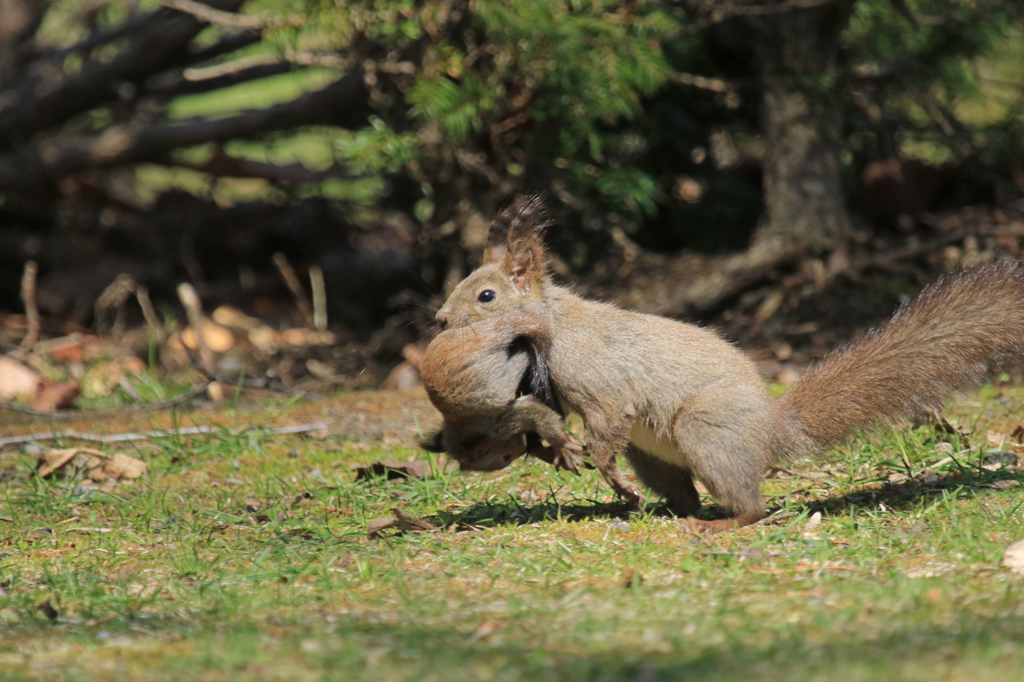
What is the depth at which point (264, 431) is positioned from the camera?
16.9 feet

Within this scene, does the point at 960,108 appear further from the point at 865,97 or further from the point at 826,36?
the point at 826,36

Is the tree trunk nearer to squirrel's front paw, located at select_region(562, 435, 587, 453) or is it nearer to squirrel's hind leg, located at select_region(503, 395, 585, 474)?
squirrel's front paw, located at select_region(562, 435, 587, 453)

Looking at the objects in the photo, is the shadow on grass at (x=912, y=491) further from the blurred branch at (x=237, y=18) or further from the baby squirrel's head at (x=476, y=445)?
the blurred branch at (x=237, y=18)

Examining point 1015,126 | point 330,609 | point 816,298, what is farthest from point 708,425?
point 1015,126

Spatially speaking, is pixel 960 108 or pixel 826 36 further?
pixel 960 108

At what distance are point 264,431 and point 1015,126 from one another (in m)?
5.84

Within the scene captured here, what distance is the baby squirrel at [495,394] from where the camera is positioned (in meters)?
3.45

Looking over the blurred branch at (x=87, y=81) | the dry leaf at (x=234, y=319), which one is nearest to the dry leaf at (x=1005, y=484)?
the blurred branch at (x=87, y=81)

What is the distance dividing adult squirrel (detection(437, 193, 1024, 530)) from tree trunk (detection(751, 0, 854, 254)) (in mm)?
2965

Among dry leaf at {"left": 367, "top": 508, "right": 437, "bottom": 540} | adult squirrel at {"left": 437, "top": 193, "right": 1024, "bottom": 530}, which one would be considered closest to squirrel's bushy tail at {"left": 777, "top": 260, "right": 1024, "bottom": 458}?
adult squirrel at {"left": 437, "top": 193, "right": 1024, "bottom": 530}

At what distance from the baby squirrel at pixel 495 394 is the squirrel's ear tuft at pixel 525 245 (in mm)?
220

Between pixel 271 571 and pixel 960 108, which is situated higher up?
pixel 960 108

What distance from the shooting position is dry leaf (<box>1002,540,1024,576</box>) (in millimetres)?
2771

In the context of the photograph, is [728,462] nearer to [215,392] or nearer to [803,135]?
[803,135]
